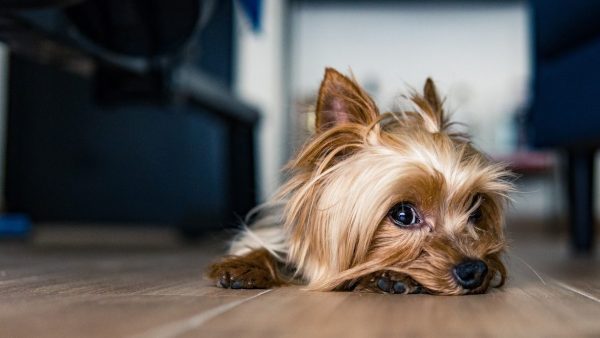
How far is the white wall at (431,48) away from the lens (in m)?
7.53

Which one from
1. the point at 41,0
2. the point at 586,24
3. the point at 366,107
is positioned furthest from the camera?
the point at 586,24

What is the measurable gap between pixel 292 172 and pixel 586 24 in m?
1.47

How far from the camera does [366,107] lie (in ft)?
4.85

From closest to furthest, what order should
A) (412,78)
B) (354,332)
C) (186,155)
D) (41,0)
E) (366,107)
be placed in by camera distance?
(354,332) < (366,107) < (41,0) < (186,155) < (412,78)

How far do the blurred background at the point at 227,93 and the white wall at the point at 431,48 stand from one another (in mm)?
14

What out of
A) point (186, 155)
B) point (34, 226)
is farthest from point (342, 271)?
point (34, 226)

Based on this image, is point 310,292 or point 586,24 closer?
point 310,292

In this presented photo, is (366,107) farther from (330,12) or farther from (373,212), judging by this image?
(330,12)

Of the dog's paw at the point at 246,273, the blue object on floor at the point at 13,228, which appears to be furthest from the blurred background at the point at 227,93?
the dog's paw at the point at 246,273

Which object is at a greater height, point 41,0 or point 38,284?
point 41,0

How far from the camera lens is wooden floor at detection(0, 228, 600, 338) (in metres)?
0.86

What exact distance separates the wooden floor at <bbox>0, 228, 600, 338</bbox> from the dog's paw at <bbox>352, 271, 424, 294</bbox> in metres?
0.05

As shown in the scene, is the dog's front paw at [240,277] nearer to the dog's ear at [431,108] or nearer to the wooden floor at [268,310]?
the wooden floor at [268,310]

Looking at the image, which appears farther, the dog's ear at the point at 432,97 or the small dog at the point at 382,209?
the dog's ear at the point at 432,97
